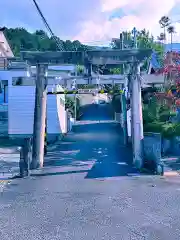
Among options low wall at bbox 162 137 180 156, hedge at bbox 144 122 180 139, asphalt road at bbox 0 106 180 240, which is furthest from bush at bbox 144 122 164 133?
asphalt road at bbox 0 106 180 240

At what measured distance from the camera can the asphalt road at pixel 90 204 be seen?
921cm

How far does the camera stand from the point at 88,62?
19641 mm

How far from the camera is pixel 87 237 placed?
8.80m

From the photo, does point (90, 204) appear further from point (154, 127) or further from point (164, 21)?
point (164, 21)

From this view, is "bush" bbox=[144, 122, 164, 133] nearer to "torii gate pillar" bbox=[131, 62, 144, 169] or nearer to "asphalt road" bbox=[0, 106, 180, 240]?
"asphalt road" bbox=[0, 106, 180, 240]

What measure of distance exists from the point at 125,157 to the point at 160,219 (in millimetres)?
12288

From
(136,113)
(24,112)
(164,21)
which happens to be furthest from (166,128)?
(164,21)

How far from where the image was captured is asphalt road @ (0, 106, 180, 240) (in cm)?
921

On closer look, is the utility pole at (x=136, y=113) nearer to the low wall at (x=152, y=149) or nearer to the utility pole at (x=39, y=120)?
the low wall at (x=152, y=149)

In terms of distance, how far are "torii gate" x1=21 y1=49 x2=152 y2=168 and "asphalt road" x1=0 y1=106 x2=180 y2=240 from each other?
1074 millimetres

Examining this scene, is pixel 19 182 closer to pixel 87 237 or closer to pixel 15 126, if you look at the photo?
pixel 87 237

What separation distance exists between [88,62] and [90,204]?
29.5 ft

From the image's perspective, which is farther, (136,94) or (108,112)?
(108,112)

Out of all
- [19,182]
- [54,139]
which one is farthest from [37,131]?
[54,139]
